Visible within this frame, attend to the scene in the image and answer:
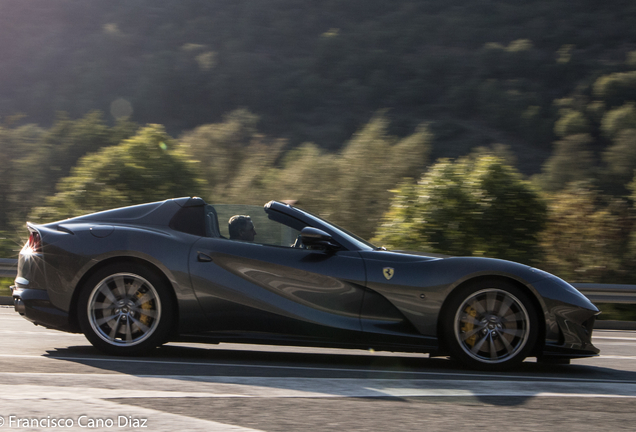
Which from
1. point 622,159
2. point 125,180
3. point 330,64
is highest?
point 330,64

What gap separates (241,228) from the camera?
5383mm

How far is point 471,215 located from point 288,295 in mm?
7112

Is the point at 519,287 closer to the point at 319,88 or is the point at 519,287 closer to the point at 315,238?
the point at 315,238

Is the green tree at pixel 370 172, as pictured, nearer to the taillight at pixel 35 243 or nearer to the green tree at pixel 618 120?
the taillight at pixel 35 243

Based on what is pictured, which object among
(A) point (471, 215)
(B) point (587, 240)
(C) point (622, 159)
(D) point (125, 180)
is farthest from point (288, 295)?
(C) point (622, 159)

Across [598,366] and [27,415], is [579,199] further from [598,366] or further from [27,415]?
[27,415]

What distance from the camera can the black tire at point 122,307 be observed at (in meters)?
5.17

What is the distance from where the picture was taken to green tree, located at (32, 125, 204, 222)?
1374 centimetres

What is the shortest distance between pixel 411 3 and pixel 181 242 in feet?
253

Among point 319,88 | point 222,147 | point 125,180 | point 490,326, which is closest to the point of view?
point 490,326

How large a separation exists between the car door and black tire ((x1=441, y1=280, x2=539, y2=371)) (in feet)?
2.30

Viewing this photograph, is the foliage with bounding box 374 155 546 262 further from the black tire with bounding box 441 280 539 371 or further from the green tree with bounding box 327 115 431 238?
the black tire with bounding box 441 280 539 371

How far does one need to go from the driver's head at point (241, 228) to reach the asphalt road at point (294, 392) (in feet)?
3.03

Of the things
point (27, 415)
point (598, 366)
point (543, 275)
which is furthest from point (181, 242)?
point (598, 366)
